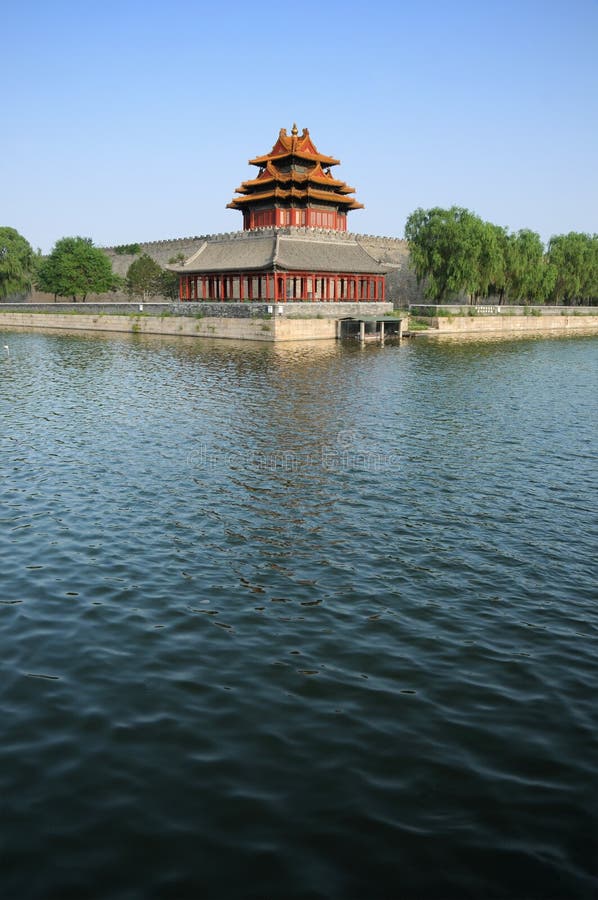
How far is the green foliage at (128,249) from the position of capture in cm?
9175

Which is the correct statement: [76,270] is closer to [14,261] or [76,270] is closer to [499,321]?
[14,261]

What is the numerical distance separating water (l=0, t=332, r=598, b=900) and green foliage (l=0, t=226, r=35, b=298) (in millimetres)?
73760

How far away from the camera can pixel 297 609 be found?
10.9m

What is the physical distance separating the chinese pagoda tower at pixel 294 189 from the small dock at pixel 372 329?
12.8 meters

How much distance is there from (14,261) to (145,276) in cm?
1726

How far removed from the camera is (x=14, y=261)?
8581cm

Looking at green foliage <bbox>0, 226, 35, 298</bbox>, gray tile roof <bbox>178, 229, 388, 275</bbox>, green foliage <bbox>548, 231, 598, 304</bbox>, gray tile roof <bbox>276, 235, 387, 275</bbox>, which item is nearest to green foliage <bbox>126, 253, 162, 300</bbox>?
green foliage <bbox>0, 226, 35, 298</bbox>

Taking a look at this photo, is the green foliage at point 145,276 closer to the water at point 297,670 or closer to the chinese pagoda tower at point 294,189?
the chinese pagoda tower at point 294,189

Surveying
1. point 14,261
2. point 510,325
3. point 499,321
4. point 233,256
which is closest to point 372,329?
point 233,256

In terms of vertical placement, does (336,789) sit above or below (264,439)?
below

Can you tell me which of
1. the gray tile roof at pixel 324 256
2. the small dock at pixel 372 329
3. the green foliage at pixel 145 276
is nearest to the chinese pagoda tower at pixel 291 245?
the gray tile roof at pixel 324 256

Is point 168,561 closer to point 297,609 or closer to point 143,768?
point 297,609

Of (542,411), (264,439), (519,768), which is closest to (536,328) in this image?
(542,411)

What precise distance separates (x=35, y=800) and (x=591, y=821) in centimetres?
546
